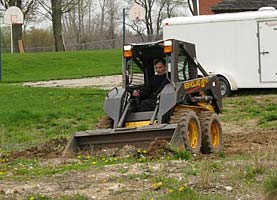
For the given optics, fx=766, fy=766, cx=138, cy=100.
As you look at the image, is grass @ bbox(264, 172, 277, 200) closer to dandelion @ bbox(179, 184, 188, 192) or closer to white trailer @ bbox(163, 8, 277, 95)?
dandelion @ bbox(179, 184, 188, 192)

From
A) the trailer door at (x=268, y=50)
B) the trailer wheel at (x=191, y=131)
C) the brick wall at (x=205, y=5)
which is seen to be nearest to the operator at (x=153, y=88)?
the trailer wheel at (x=191, y=131)

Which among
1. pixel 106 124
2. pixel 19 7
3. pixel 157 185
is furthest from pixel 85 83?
pixel 19 7

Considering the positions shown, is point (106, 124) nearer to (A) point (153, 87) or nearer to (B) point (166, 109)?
(A) point (153, 87)

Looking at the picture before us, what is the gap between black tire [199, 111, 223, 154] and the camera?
1305cm

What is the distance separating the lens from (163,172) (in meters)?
9.71

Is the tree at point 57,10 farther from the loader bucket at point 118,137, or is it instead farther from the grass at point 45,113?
the loader bucket at point 118,137

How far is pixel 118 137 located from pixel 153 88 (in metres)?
1.76

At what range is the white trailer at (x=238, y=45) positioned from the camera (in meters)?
25.2

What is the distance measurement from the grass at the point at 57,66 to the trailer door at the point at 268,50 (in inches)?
536

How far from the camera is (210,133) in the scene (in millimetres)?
13297

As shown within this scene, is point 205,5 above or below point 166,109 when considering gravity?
above

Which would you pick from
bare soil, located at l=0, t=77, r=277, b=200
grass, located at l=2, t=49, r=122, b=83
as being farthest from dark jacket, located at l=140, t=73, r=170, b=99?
grass, located at l=2, t=49, r=122, b=83

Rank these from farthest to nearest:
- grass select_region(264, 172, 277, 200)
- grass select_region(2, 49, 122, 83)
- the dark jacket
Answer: grass select_region(2, 49, 122, 83)
the dark jacket
grass select_region(264, 172, 277, 200)

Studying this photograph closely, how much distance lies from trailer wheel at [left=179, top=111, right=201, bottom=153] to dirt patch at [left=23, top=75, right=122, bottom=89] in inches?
663
